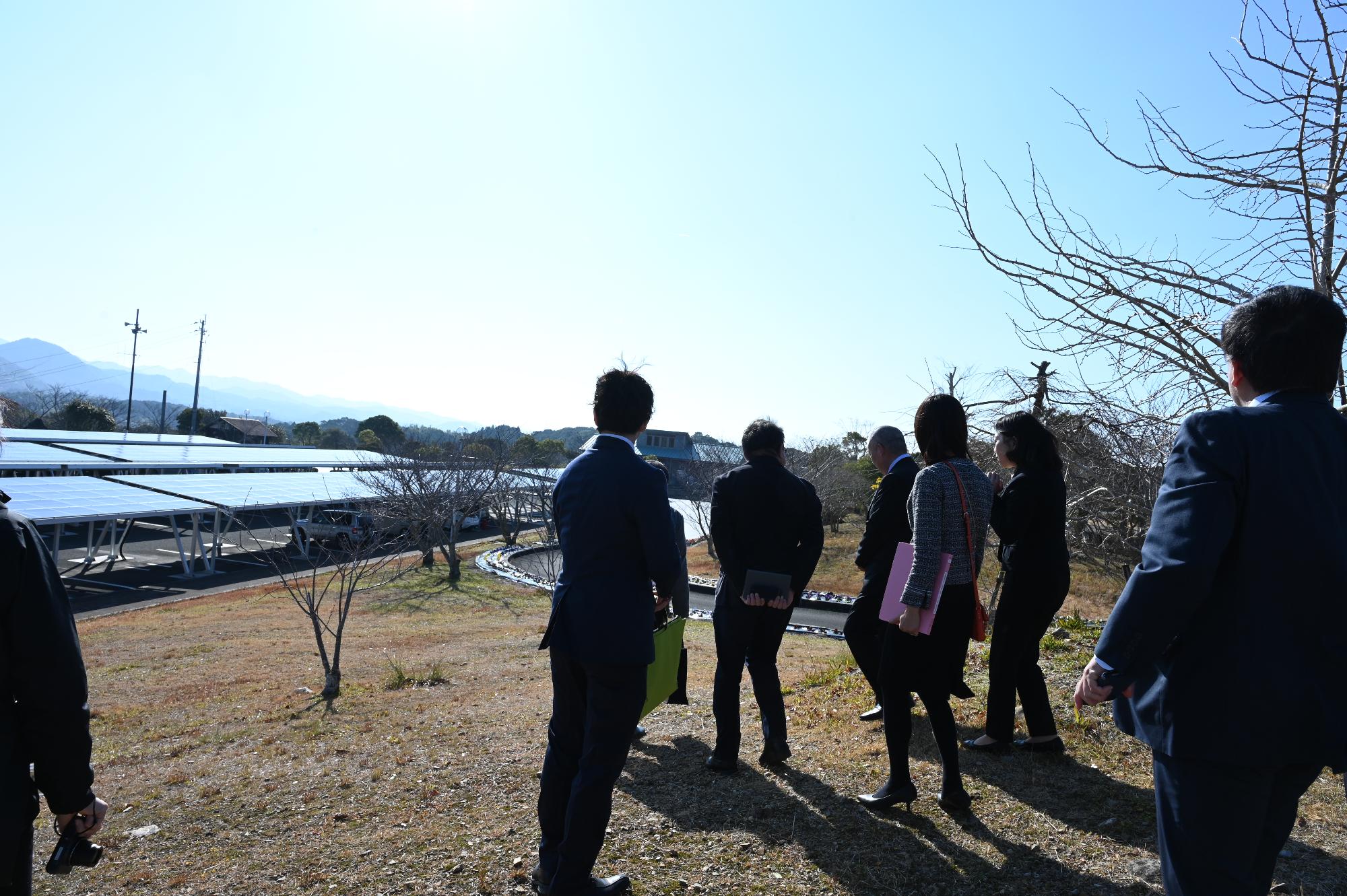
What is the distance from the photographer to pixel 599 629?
2.78 metres

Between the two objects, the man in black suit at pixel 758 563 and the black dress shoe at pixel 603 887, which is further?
the man in black suit at pixel 758 563

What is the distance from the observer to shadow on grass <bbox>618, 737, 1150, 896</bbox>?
2945 mm

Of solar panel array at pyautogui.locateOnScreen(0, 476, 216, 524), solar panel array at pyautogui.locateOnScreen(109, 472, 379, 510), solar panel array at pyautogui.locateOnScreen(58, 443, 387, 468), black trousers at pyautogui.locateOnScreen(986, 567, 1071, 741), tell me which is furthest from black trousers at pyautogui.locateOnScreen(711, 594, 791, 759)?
solar panel array at pyautogui.locateOnScreen(58, 443, 387, 468)

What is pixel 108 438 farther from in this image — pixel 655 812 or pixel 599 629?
pixel 599 629

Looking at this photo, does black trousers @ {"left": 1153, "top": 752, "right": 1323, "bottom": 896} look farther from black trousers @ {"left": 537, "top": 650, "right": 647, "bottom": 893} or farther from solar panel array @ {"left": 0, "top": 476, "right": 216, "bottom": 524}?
solar panel array @ {"left": 0, "top": 476, "right": 216, "bottom": 524}

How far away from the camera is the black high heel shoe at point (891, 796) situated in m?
3.48

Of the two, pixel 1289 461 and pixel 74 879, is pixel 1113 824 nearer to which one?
pixel 1289 461

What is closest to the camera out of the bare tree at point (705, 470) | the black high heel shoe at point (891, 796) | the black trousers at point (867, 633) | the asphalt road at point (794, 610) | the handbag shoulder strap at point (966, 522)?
the handbag shoulder strap at point (966, 522)

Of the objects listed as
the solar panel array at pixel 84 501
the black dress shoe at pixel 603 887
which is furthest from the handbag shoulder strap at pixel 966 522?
the solar panel array at pixel 84 501

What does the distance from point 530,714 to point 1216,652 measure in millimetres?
5054

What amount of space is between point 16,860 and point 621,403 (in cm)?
205

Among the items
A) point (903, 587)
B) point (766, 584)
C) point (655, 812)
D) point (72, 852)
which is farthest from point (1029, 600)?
point (72, 852)

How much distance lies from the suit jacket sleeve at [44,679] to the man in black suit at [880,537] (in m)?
3.11

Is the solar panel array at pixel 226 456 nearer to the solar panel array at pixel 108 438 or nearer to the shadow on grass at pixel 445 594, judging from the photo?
the solar panel array at pixel 108 438
